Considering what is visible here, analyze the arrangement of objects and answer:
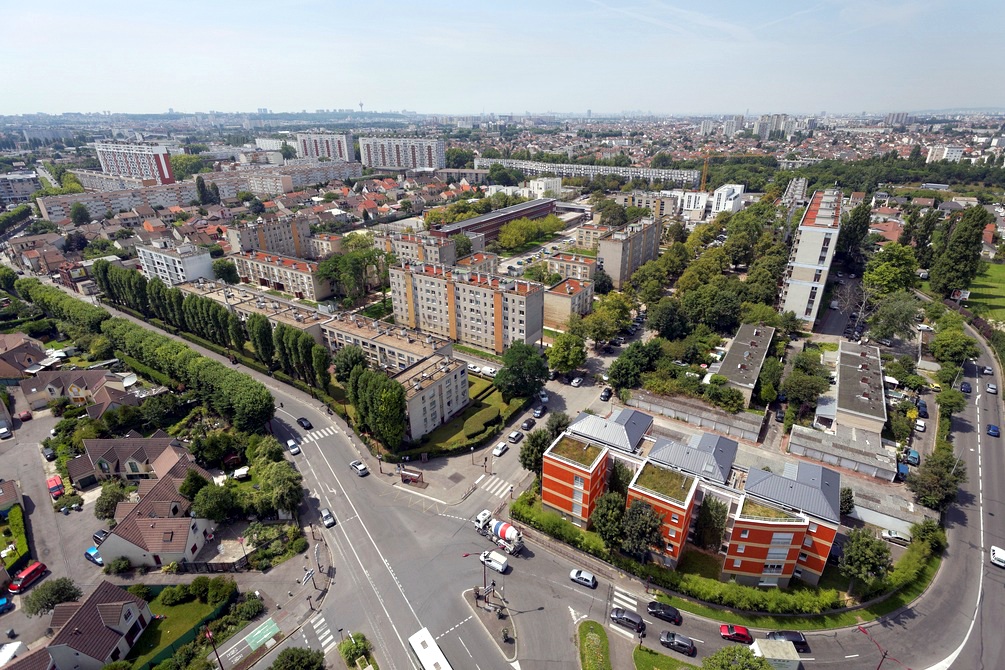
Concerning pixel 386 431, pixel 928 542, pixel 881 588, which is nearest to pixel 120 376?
pixel 386 431

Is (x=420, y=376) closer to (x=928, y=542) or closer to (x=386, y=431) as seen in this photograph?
(x=386, y=431)

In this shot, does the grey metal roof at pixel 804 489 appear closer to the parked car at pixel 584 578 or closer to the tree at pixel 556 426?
the parked car at pixel 584 578

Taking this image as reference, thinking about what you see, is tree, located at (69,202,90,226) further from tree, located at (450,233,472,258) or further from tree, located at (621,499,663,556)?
tree, located at (621,499,663,556)

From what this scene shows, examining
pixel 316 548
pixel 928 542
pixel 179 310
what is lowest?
pixel 316 548

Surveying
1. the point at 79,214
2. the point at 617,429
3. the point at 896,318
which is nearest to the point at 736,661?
the point at 617,429

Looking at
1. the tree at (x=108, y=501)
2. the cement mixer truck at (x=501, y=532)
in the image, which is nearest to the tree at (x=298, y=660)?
the cement mixer truck at (x=501, y=532)

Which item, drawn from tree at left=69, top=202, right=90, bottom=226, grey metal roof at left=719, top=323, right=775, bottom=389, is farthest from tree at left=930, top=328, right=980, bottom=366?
tree at left=69, top=202, right=90, bottom=226

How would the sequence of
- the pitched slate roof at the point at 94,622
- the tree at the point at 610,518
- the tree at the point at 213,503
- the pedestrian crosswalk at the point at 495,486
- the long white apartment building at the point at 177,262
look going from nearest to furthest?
1. the pitched slate roof at the point at 94,622
2. the tree at the point at 610,518
3. the tree at the point at 213,503
4. the pedestrian crosswalk at the point at 495,486
5. the long white apartment building at the point at 177,262
